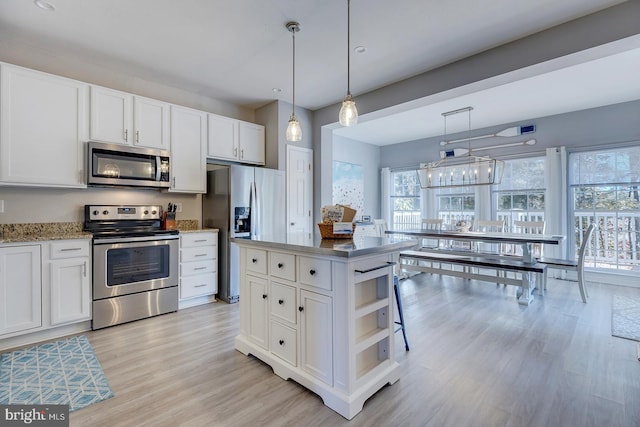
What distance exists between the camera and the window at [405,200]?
22.7 ft

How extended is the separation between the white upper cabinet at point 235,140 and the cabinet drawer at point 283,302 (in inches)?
98.3

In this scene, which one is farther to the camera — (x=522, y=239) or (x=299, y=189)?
(x=299, y=189)

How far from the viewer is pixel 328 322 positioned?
1.80 m

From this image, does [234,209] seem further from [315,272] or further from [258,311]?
[315,272]

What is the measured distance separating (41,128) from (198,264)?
1.97 metres

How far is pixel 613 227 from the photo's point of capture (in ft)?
15.3

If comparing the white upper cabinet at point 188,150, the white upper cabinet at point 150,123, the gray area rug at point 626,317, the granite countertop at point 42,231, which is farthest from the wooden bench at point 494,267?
the granite countertop at point 42,231

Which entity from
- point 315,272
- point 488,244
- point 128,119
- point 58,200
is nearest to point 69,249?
point 58,200

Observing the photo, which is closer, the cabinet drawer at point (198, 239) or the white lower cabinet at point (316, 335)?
the white lower cabinet at point (316, 335)

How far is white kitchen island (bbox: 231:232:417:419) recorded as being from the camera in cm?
172

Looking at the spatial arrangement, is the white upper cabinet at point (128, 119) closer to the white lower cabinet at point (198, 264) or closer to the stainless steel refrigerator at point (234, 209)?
the stainless steel refrigerator at point (234, 209)

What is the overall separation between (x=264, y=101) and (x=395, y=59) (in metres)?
2.02

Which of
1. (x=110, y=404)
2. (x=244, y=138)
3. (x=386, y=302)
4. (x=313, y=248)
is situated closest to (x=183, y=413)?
(x=110, y=404)

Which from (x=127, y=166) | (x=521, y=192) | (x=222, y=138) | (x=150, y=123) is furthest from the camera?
(x=521, y=192)
